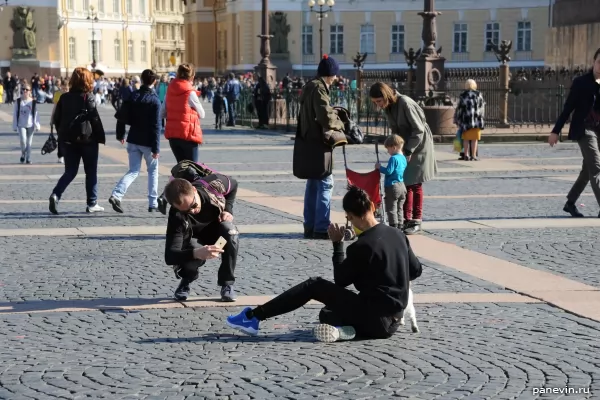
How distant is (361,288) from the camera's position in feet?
23.3

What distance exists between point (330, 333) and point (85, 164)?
23.0ft

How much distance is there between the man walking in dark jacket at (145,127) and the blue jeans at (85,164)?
0.81ft

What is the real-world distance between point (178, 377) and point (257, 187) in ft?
32.8

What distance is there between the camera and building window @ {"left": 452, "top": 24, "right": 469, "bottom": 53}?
73.9m

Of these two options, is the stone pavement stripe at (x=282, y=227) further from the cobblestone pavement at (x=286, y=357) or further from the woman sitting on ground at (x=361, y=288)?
the woman sitting on ground at (x=361, y=288)

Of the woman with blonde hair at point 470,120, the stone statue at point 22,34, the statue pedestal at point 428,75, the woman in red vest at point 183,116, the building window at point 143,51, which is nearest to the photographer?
the woman in red vest at point 183,116

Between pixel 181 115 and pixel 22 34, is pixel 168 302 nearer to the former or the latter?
pixel 181 115

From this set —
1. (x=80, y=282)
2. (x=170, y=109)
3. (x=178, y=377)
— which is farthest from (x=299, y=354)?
(x=170, y=109)

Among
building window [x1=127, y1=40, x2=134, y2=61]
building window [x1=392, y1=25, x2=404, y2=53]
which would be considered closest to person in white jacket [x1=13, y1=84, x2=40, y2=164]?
building window [x1=392, y1=25, x2=404, y2=53]

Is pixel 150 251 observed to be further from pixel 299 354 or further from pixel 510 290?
pixel 299 354

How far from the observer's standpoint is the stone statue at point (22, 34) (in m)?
78.0

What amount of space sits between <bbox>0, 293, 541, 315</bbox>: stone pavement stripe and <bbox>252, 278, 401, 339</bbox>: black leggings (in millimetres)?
1020

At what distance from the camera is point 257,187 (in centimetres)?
1631

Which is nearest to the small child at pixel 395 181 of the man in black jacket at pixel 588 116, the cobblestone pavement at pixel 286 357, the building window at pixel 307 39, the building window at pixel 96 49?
the man in black jacket at pixel 588 116
